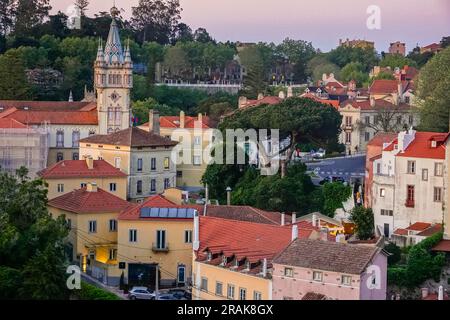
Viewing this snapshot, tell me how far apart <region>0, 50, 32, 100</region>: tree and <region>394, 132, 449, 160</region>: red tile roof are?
2058 cm

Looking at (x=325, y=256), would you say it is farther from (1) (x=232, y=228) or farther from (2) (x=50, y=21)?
(2) (x=50, y=21)

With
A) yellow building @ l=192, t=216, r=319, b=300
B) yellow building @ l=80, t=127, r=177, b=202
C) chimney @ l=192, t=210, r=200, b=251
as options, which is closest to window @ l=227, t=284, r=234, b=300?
yellow building @ l=192, t=216, r=319, b=300

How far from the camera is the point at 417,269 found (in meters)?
18.9

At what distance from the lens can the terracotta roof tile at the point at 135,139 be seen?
30016 mm

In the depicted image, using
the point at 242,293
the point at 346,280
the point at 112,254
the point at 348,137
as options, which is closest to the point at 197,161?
the point at 348,137

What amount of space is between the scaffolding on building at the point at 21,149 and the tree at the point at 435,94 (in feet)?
35.1

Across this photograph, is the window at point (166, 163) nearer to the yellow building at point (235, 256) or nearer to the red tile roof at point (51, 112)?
the red tile roof at point (51, 112)

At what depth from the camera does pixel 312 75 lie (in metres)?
63.6

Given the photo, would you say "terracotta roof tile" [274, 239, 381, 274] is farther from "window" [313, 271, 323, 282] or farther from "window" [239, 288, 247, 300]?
"window" [239, 288, 247, 300]

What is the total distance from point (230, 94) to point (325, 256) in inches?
1462

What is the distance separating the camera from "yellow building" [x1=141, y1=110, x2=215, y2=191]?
3269cm

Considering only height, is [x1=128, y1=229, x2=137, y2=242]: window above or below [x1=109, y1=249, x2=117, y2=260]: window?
above

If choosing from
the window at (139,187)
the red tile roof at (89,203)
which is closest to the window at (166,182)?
the window at (139,187)
